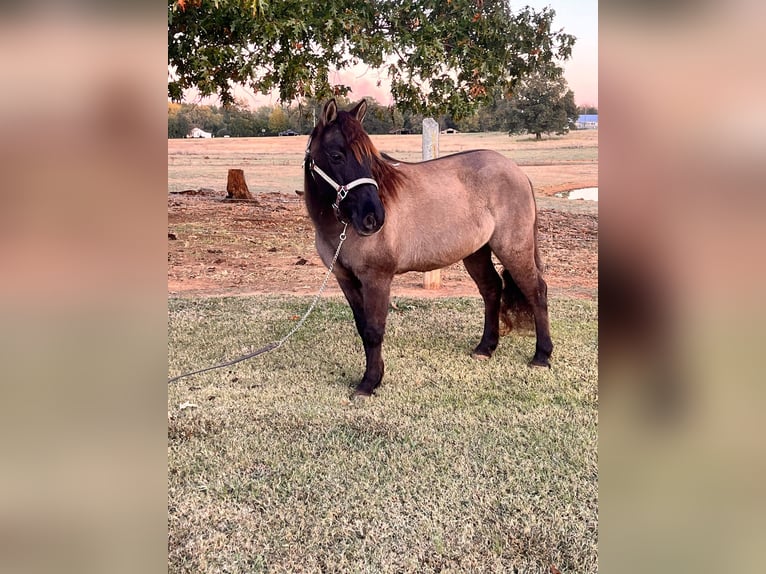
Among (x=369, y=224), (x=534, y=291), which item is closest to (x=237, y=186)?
(x=534, y=291)

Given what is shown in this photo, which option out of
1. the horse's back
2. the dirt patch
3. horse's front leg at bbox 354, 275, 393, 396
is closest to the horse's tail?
the horse's back

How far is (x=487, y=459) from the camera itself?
325cm

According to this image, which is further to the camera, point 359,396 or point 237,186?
point 237,186

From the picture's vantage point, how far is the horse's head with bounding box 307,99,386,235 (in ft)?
12.0

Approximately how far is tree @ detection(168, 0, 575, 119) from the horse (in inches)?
97.8

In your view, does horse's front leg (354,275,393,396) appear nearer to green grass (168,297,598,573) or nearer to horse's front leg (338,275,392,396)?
horse's front leg (338,275,392,396)

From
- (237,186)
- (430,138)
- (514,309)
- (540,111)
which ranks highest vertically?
(540,111)

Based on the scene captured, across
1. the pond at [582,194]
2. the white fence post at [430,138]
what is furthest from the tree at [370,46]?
the pond at [582,194]

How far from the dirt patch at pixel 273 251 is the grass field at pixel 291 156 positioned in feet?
3.40

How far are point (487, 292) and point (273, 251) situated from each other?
6.19m

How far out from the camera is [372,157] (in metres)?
3.90

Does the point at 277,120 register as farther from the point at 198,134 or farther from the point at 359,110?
the point at 359,110
